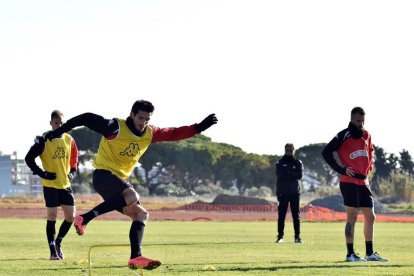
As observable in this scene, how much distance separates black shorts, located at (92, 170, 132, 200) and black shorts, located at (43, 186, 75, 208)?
4266 millimetres

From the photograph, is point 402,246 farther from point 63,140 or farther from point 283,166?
point 63,140

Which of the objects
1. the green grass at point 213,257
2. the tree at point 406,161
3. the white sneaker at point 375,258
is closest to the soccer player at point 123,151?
the green grass at point 213,257

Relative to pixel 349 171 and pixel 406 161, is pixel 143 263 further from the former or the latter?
pixel 406 161

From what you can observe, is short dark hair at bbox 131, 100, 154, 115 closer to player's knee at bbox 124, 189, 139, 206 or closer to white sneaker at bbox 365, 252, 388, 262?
player's knee at bbox 124, 189, 139, 206

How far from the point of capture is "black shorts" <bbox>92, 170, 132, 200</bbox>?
1245cm

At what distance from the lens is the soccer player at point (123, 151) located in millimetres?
12281

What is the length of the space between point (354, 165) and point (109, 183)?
14.7 ft

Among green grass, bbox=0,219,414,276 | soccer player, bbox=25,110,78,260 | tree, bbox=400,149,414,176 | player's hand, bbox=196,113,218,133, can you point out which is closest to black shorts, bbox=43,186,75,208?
soccer player, bbox=25,110,78,260

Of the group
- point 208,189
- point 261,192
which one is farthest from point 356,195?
point 208,189

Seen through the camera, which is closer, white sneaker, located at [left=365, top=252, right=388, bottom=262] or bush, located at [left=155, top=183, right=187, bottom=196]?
white sneaker, located at [left=365, top=252, right=388, bottom=262]

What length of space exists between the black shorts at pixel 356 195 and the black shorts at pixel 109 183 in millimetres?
4304

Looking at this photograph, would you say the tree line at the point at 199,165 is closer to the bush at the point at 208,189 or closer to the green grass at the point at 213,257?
the bush at the point at 208,189

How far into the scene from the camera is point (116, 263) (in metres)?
14.7

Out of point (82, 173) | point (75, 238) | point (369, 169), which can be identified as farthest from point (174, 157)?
point (369, 169)
